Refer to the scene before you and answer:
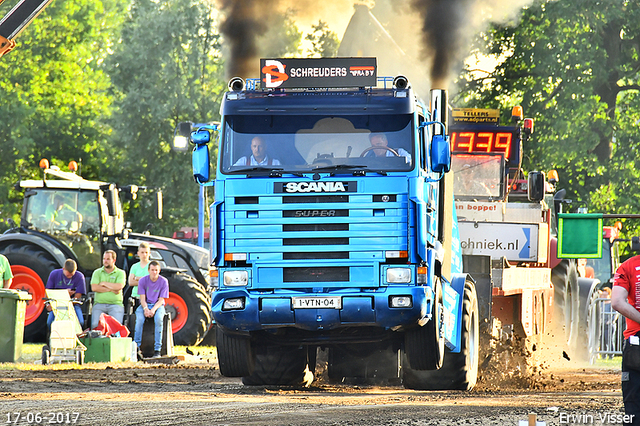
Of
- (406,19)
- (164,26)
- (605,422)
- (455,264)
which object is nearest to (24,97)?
(164,26)

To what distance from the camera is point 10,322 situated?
15.6 meters

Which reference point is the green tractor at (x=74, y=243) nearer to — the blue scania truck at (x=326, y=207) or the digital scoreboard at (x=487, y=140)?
the digital scoreboard at (x=487, y=140)

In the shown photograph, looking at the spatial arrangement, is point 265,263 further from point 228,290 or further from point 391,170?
point 391,170

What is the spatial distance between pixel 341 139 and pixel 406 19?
27.6 feet

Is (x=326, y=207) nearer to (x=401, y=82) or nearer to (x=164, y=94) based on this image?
(x=401, y=82)

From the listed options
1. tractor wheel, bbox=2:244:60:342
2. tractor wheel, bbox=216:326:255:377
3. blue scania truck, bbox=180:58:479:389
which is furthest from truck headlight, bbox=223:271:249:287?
tractor wheel, bbox=2:244:60:342

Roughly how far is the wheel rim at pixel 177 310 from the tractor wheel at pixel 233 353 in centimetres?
850

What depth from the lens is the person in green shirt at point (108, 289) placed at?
17.0 m

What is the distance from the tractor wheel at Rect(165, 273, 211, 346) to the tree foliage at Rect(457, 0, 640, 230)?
569 inches

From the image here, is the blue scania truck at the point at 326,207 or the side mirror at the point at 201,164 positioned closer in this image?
the blue scania truck at the point at 326,207

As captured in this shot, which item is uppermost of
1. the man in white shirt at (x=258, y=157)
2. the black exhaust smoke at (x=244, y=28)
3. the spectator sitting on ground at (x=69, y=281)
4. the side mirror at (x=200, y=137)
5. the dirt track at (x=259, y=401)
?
the black exhaust smoke at (x=244, y=28)

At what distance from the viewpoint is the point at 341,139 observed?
36.0 feet

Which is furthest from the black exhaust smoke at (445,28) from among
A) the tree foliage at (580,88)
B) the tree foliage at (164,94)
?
the tree foliage at (164,94)

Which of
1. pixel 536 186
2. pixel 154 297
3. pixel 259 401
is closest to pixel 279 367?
pixel 259 401
